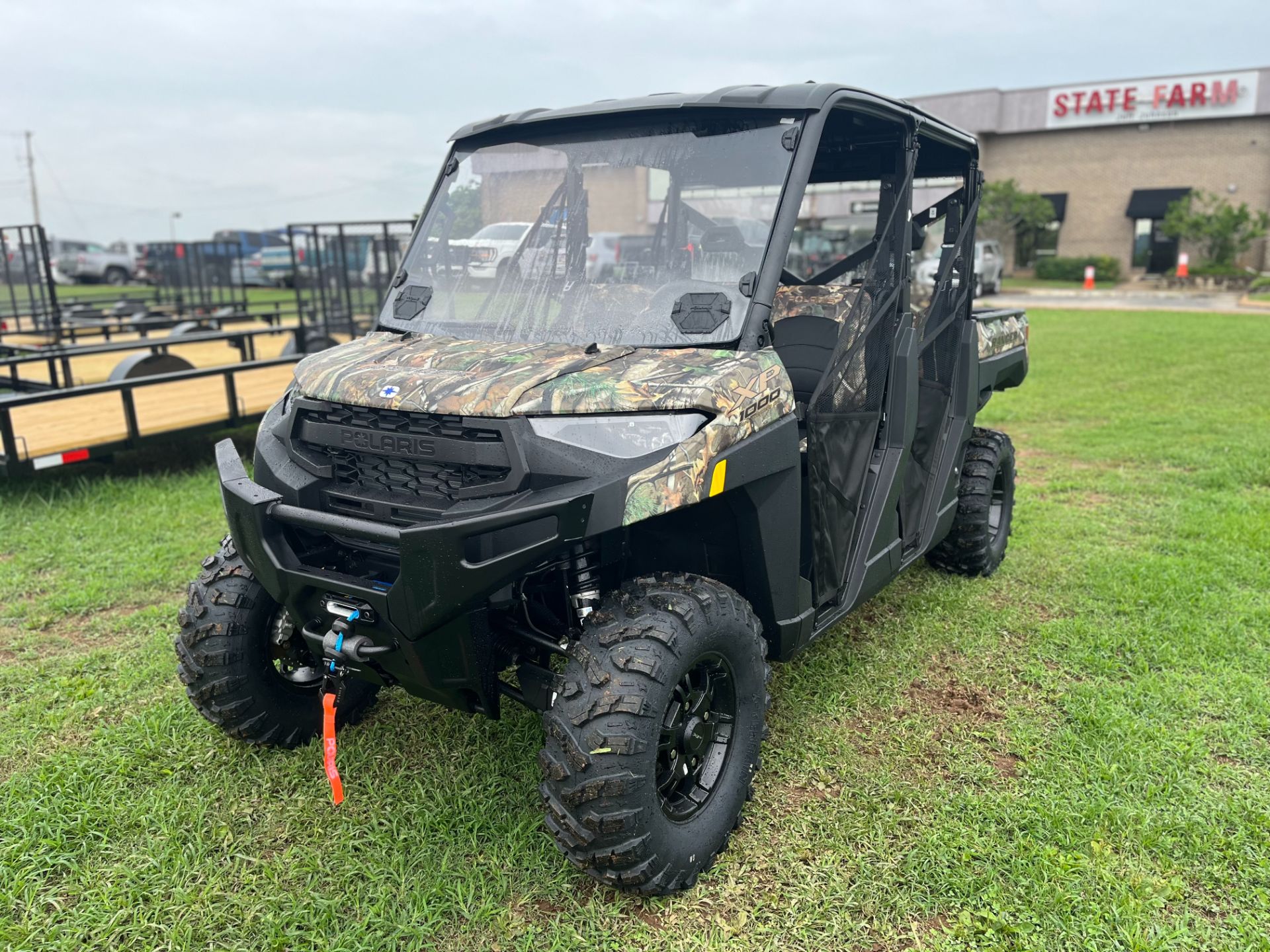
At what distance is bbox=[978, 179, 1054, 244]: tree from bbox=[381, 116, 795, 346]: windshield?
114 feet

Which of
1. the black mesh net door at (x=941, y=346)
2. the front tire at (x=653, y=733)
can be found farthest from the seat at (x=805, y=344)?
the front tire at (x=653, y=733)

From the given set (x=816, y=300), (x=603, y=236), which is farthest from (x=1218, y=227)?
(x=603, y=236)

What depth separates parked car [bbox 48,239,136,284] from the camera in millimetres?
38500

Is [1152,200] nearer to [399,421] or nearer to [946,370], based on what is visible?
[946,370]

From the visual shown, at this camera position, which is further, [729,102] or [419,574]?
[729,102]

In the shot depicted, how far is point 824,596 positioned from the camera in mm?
3402

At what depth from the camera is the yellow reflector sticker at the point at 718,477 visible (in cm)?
267

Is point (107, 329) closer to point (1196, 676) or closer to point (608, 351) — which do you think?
point (608, 351)

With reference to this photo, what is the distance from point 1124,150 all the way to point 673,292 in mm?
40730

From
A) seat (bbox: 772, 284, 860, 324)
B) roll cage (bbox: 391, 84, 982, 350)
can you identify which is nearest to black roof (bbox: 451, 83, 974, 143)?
roll cage (bbox: 391, 84, 982, 350)

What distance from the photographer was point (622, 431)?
264 centimetres

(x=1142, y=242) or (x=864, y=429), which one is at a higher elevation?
(x=1142, y=242)

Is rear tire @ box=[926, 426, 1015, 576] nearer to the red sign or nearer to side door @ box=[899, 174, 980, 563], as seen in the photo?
side door @ box=[899, 174, 980, 563]

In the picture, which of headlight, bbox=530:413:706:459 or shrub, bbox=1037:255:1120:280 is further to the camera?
shrub, bbox=1037:255:1120:280
